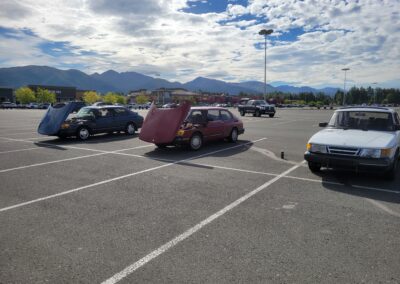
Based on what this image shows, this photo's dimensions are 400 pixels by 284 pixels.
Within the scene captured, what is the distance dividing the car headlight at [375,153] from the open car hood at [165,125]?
5.76m

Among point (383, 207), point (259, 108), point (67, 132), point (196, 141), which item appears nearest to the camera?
point (383, 207)

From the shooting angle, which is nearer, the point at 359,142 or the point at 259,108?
the point at 359,142

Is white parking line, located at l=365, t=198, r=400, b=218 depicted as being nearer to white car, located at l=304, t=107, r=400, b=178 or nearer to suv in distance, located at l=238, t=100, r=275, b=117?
white car, located at l=304, t=107, r=400, b=178

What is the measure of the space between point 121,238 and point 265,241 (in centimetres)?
186

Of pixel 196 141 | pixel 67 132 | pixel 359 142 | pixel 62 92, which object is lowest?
pixel 196 141

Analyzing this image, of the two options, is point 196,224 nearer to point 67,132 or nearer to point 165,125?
point 165,125

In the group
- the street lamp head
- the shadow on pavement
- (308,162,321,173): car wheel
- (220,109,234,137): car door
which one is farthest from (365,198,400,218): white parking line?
the street lamp head

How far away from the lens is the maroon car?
10.6 m

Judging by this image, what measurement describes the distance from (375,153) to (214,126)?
6.31 meters

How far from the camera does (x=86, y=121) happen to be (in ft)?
47.1

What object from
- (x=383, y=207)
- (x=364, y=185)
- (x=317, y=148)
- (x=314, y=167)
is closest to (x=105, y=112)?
(x=314, y=167)

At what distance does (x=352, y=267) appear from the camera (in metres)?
3.35

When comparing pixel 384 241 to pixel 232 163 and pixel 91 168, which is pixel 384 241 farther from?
pixel 91 168

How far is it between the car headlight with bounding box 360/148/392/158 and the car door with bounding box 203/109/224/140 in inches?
235
